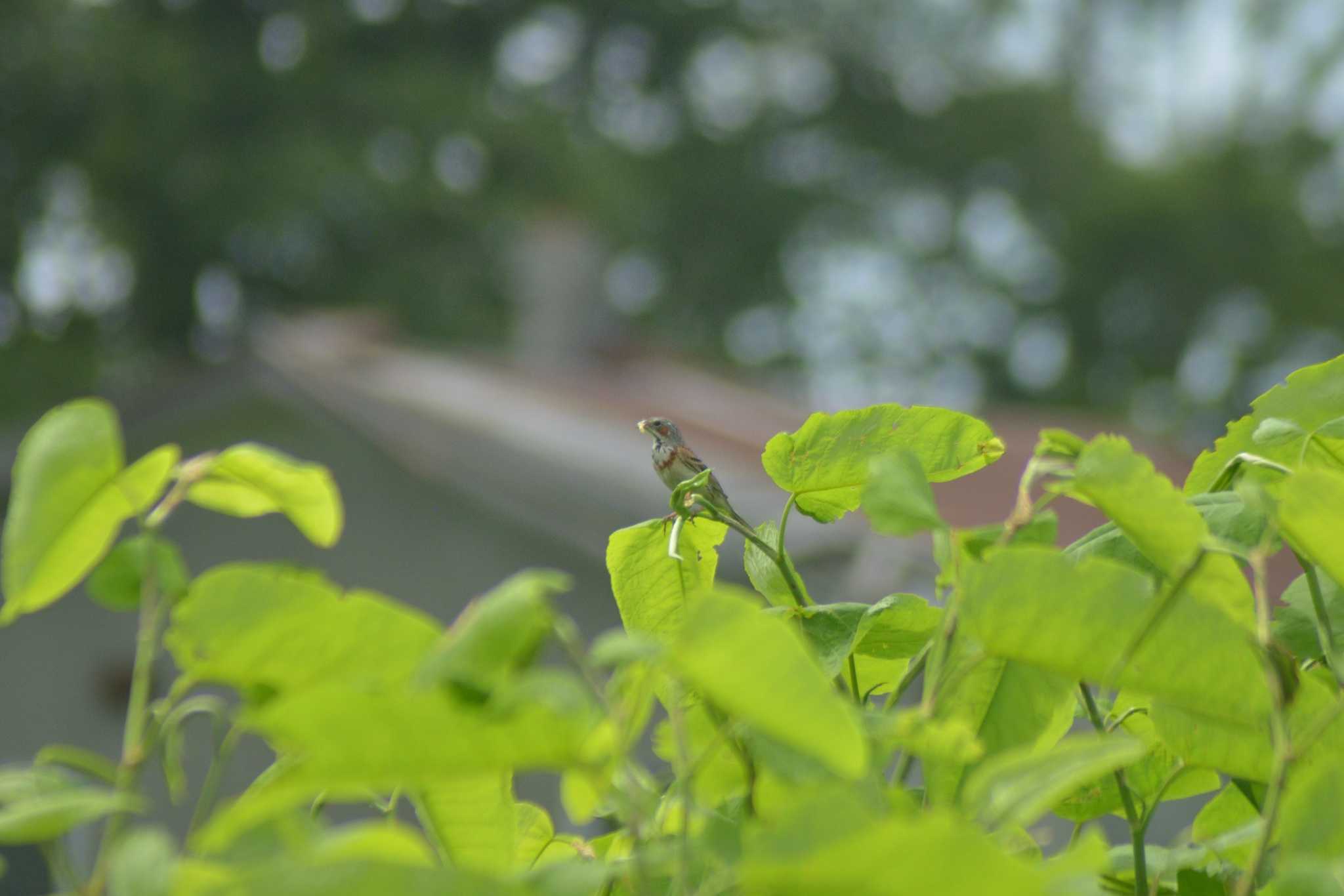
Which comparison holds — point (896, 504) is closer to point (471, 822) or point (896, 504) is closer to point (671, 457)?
point (471, 822)

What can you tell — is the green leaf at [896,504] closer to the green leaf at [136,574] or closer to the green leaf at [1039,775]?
the green leaf at [1039,775]

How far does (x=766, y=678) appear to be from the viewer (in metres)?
0.39

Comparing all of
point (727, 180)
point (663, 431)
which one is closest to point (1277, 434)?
point (663, 431)

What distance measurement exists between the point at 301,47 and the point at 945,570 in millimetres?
18058

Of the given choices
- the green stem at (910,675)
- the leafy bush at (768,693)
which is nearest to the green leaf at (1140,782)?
the leafy bush at (768,693)

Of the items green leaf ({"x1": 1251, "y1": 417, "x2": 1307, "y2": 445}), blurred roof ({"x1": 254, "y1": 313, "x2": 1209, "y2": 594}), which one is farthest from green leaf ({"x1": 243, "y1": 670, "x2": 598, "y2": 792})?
blurred roof ({"x1": 254, "y1": 313, "x2": 1209, "y2": 594})

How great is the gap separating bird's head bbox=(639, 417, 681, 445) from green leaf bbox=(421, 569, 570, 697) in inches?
70.2

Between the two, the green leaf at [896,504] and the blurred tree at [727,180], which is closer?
the green leaf at [896,504]

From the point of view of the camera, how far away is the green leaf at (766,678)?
380mm

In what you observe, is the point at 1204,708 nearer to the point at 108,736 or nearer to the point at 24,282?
the point at 108,736

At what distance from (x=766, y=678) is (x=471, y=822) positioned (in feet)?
0.65

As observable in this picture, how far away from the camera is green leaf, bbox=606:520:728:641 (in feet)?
2.14

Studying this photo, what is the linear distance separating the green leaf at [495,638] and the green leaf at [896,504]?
133 mm

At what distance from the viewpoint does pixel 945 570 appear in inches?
19.7
